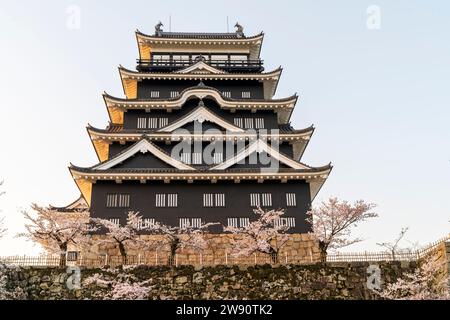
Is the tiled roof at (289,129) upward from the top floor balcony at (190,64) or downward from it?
downward

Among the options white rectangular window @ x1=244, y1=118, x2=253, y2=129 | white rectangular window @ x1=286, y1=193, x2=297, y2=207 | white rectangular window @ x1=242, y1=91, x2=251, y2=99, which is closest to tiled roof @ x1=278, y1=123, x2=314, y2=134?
white rectangular window @ x1=244, y1=118, x2=253, y2=129

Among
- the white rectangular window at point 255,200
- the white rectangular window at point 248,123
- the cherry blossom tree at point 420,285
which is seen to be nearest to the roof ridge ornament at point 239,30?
the white rectangular window at point 248,123

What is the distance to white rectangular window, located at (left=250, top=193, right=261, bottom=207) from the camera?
31781mm

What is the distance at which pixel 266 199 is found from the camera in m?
32.1

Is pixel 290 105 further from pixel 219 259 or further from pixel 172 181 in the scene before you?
pixel 219 259

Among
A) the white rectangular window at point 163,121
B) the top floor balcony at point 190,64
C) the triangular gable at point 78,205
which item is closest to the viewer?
the white rectangular window at point 163,121

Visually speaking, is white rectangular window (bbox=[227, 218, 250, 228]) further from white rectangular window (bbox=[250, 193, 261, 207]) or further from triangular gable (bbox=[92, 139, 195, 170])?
triangular gable (bbox=[92, 139, 195, 170])

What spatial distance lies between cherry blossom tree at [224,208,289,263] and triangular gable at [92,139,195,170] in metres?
5.19

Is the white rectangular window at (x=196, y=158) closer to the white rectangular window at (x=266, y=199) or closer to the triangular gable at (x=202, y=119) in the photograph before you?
the triangular gable at (x=202, y=119)

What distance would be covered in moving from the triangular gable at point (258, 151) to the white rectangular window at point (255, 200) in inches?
96.3

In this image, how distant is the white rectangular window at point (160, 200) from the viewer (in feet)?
103

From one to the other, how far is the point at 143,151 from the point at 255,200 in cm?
784

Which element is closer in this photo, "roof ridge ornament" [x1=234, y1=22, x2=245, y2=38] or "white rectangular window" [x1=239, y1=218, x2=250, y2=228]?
"white rectangular window" [x1=239, y1=218, x2=250, y2=228]
